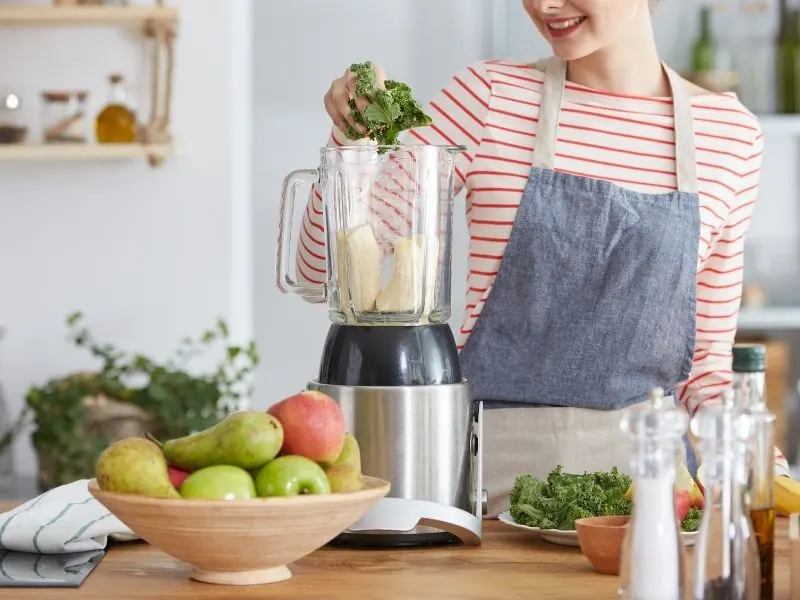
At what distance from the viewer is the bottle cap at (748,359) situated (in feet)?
3.12

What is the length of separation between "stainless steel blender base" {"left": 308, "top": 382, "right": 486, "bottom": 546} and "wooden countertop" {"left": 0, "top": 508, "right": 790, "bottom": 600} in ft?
0.08

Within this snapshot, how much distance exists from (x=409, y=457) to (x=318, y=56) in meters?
2.17

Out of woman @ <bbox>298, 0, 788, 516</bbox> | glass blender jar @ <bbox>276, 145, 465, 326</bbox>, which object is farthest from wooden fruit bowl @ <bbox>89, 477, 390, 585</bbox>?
woman @ <bbox>298, 0, 788, 516</bbox>

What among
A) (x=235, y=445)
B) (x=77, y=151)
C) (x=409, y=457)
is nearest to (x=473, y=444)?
(x=409, y=457)

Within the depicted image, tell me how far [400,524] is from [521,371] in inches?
19.4

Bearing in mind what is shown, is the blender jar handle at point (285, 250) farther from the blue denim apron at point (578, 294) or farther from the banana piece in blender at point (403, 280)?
the blue denim apron at point (578, 294)

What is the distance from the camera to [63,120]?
2.67 metres

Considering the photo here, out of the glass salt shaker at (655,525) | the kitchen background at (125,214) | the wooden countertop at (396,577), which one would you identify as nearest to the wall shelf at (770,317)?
the kitchen background at (125,214)

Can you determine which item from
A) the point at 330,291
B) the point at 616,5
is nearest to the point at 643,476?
the point at 330,291

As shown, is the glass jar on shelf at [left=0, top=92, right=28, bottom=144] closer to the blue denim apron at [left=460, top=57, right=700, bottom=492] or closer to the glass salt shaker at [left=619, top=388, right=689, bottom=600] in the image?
the blue denim apron at [left=460, top=57, right=700, bottom=492]

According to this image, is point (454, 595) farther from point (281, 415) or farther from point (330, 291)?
point (330, 291)

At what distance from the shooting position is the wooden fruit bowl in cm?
98

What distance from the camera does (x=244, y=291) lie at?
9.48 ft

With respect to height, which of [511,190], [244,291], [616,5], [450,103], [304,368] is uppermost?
[616,5]
